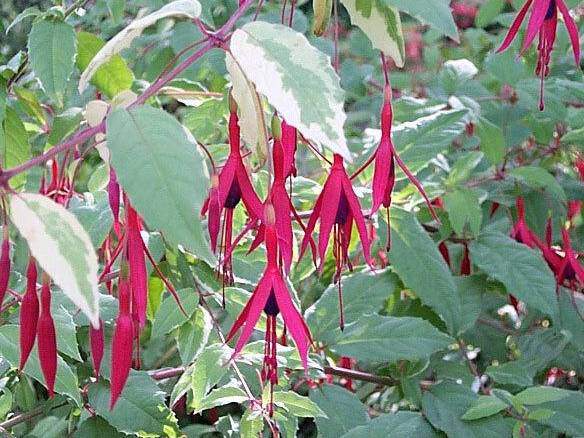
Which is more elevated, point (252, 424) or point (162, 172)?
point (162, 172)

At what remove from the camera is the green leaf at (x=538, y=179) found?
101 centimetres

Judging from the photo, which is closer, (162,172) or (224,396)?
(162,172)

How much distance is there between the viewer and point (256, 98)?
509 mm

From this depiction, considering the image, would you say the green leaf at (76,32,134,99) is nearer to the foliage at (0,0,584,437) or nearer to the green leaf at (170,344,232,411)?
the foliage at (0,0,584,437)

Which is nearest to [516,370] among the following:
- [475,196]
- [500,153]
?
[475,196]

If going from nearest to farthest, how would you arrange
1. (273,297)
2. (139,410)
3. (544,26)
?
(273,297), (544,26), (139,410)

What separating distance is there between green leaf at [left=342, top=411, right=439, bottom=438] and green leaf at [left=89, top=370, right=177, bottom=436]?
0.15 meters

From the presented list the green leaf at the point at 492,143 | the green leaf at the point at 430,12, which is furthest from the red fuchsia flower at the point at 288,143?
the green leaf at the point at 492,143

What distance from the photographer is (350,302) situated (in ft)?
2.91

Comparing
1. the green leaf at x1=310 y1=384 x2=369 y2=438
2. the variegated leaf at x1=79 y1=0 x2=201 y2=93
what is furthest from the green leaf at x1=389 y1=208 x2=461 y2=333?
the variegated leaf at x1=79 y1=0 x2=201 y2=93

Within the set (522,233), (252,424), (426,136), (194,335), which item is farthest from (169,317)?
(522,233)

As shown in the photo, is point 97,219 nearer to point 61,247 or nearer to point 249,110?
point 249,110

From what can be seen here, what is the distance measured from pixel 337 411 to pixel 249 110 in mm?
353

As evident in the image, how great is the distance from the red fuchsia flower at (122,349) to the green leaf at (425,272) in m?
0.42
